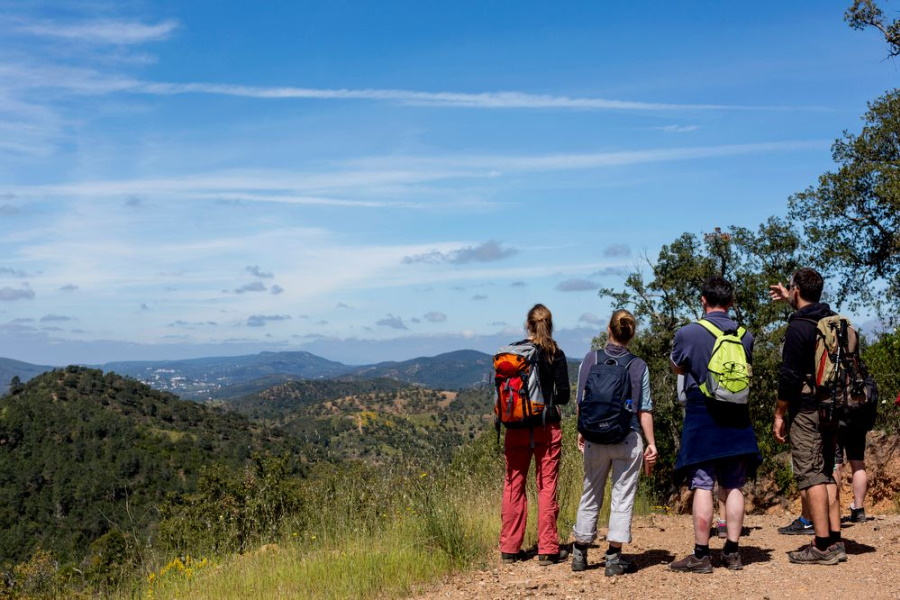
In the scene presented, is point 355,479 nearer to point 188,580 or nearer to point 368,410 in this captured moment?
point 188,580

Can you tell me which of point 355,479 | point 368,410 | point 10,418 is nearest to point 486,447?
point 355,479

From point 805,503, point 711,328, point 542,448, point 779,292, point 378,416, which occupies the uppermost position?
point 779,292

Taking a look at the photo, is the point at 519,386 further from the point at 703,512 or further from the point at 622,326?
the point at 703,512

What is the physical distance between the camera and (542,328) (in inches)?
219

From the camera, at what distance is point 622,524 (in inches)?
206

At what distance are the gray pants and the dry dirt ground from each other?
0.33 m

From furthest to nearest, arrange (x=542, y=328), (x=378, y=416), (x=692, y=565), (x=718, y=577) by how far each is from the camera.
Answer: (x=378, y=416) → (x=542, y=328) → (x=692, y=565) → (x=718, y=577)

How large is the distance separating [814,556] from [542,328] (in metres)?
2.56

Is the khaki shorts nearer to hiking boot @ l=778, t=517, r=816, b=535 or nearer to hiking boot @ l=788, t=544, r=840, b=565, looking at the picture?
hiking boot @ l=788, t=544, r=840, b=565

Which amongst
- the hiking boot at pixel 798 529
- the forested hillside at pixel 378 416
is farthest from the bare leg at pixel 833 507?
the forested hillside at pixel 378 416

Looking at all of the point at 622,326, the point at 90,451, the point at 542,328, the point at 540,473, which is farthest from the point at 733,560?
the point at 90,451

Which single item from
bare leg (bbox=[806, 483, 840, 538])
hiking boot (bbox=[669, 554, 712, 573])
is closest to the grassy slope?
hiking boot (bbox=[669, 554, 712, 573])

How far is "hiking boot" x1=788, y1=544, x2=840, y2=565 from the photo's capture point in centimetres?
516

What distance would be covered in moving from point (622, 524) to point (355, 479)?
306cm
